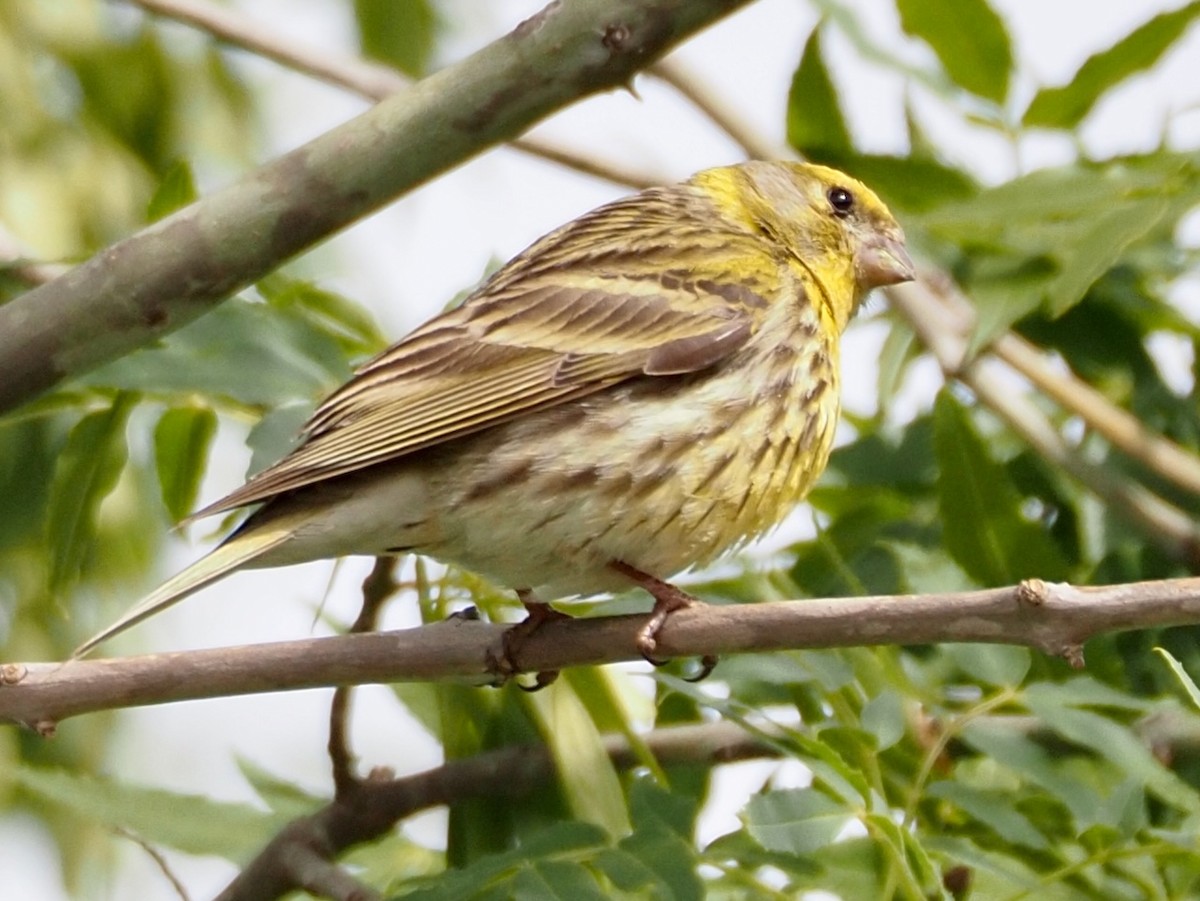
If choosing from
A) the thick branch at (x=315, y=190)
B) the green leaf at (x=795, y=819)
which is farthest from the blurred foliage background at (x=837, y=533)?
the thick branch at (x=315, y=190)

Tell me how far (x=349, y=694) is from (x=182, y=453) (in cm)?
80

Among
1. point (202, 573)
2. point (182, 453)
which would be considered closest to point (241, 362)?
point (182, 453)

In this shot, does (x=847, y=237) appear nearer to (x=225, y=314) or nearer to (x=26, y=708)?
(x=225, y=314)

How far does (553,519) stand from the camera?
402cm

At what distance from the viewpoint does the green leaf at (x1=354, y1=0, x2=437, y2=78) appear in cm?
546

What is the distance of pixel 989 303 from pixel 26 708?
94.3 inches

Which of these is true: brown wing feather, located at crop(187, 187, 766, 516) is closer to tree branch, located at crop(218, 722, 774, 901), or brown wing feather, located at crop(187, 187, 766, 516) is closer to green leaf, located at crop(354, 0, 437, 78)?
tree branch, located at crop(218, 722, 774, 901)

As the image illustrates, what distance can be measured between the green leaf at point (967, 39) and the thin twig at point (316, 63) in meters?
0.97

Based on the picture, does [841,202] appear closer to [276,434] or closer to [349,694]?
[276,434]

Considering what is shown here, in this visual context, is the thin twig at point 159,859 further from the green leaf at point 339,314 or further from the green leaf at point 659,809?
the green leaf at point 339,314

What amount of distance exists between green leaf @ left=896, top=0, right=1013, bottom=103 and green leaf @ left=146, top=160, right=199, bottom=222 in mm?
1794

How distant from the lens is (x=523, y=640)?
353 centimetres

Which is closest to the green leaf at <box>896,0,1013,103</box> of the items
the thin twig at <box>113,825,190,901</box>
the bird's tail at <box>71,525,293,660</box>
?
the bird's tail at <box>71,525,293,660</box>

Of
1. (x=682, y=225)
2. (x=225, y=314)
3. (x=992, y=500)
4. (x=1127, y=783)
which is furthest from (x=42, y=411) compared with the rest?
(x=1127, y=783)
